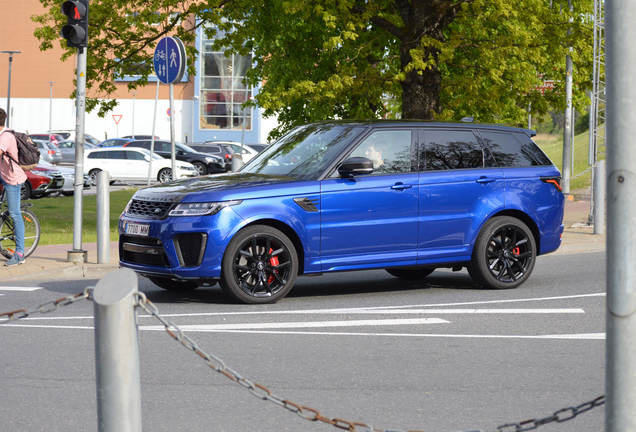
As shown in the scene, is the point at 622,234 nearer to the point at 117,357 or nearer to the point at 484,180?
the point at 117,357

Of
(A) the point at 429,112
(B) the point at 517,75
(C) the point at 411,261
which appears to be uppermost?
(B) the point at 517,75

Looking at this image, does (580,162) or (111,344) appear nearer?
(111,344)

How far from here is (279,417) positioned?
4566mm

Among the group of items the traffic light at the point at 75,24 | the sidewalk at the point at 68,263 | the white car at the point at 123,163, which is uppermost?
the traffic light at the point at 75,24

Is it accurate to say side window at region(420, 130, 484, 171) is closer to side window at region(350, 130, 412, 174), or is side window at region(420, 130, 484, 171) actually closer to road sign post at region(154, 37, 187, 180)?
side window at region(350, 130, 412, 174)

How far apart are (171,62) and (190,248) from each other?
5.27m

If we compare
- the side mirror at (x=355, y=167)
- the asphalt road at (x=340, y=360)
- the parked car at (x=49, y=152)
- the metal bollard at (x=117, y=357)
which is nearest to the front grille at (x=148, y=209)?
the asphalt road at (x=340, y=360)

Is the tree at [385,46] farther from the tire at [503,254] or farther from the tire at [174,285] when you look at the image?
the tire at [174,285]

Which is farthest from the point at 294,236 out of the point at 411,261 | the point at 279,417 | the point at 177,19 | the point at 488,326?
the point at 177,19

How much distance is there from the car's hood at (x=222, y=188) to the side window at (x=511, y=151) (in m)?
2.34

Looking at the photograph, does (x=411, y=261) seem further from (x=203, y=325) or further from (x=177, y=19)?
(x=177, y=19)

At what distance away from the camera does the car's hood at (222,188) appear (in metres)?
7.68

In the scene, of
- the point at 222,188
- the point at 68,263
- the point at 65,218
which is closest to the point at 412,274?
the point at 222,188

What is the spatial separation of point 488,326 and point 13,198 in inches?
252
